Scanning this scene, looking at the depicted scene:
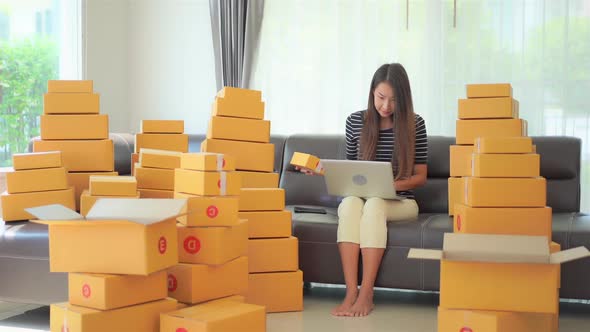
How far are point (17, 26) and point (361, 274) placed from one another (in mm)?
2934

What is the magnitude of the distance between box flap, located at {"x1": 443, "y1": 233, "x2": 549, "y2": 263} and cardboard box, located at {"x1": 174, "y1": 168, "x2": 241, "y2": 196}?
3.11 feet

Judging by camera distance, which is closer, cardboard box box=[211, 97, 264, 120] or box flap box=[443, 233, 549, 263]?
box flap box=[443, 233, 549, 263]

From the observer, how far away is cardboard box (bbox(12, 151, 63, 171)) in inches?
144

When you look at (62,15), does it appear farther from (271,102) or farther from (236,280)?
(236,280)

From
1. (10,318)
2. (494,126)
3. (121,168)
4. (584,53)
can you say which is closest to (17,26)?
(121,168)

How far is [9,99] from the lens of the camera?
5211mm

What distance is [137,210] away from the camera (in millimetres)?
2785

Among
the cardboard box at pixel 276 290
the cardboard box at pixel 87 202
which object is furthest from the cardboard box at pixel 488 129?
the cardboard box at pixel 87 202

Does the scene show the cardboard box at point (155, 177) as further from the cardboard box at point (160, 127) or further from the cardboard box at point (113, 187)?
the cardboard box at point (160, 127)

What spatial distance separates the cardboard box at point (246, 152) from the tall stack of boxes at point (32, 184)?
693 mm

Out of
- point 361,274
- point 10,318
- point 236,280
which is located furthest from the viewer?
point 361,274

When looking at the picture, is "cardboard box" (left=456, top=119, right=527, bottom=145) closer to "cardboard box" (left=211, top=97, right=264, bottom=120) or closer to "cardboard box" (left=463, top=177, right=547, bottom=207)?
"cardboard box" (left=463, top=177, right=547, bottom=207)

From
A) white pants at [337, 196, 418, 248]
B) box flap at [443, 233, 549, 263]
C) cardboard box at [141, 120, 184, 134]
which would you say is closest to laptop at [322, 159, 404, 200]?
white pants at [337, 196, 418, 248]

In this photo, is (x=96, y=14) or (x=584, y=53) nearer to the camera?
(x=584, y=53)
